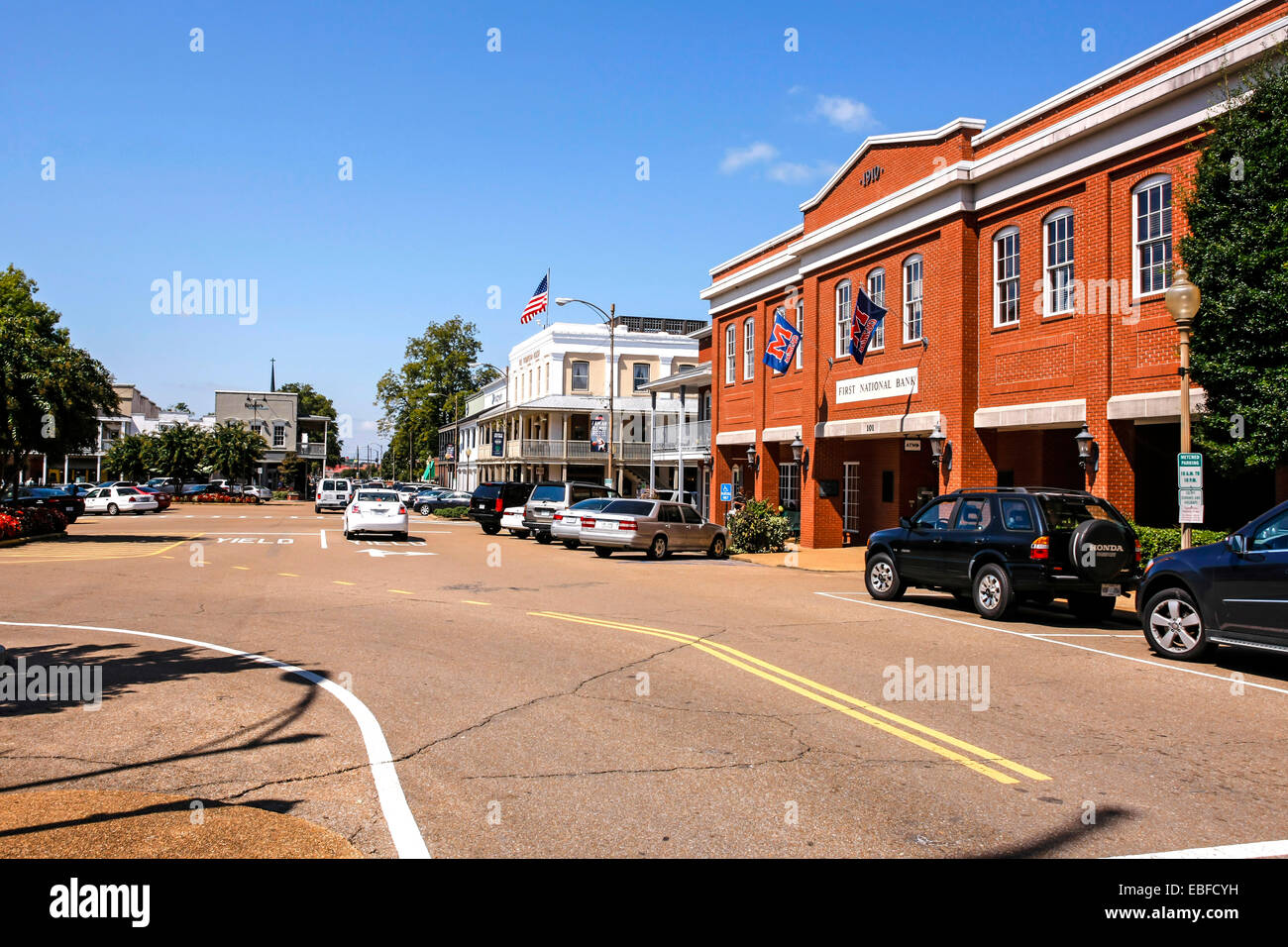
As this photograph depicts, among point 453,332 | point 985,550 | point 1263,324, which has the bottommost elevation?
point 985,550

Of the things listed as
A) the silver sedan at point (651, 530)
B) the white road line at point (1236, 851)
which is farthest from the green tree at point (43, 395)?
the white road line at point (1236, 851)

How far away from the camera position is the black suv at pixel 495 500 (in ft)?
115

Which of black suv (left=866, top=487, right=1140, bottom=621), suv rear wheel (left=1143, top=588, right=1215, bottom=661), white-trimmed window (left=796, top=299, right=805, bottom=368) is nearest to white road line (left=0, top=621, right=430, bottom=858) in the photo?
suv rear wheel (left=1143, top=588, right=1215, bottom=661)

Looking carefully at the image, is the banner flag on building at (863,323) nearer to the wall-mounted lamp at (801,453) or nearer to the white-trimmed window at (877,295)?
the white-trimmed window at (877,295)

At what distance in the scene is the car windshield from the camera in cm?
2530

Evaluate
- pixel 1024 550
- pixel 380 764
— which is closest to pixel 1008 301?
pixel 1024 550

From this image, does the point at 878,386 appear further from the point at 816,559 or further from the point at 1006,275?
the point at 816,559

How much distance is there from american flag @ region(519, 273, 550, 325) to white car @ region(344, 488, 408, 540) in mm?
13984

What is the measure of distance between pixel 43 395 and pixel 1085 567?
1047 inches

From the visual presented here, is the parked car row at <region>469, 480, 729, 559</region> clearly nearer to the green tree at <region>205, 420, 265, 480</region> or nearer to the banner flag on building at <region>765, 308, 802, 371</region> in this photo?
the banner flag on building at <region>765, 308, 802, 371</region>
